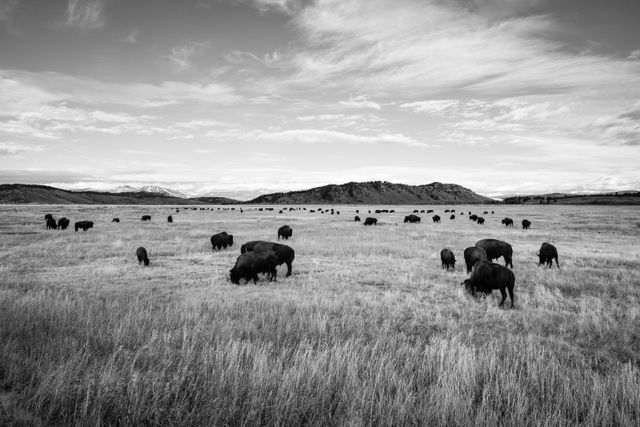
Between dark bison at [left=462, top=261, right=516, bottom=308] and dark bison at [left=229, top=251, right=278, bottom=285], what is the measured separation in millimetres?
7114

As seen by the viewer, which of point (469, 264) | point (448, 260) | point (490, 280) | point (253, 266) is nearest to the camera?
point (490, 280)

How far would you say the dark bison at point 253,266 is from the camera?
506 inches

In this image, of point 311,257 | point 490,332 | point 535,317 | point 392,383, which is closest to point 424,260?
point 311,257

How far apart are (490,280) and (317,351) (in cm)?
740

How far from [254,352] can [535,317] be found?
746 centimetres

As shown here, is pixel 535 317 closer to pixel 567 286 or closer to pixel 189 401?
pixel 567 286

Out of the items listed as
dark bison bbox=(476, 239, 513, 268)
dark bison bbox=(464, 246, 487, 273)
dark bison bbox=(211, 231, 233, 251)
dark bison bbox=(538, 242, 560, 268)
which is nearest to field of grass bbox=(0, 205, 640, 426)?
dark bison bbox=(464, 246, 487, 273)

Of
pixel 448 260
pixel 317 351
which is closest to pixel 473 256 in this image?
pixel 448 260

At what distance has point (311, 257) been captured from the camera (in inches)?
748

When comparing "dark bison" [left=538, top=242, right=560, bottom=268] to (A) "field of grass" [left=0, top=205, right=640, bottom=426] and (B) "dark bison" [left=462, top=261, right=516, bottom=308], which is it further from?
(B) "dark bison" [left=462, top=261, right=516, bottom=308]

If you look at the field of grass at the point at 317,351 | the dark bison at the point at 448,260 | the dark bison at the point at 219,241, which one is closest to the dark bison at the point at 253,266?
the field of grass at the point at 317,351

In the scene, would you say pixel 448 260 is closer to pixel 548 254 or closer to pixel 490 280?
pixel 548 254

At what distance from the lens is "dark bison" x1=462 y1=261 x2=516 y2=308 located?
10141 mm

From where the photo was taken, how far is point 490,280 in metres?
10.5
